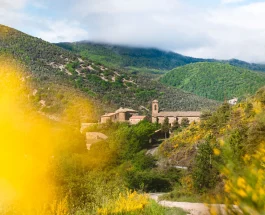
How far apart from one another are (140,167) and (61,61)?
49.1 meters

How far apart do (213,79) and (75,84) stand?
69.6m

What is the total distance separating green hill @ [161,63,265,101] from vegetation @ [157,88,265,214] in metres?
75.5

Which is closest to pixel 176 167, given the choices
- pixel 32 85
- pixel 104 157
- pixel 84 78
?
pixel 104 157

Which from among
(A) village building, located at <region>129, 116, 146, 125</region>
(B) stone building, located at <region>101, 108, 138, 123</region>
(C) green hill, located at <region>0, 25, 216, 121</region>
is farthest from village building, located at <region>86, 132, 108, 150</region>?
(C) green hill, located at <region>0, 25, 216, 121</region>

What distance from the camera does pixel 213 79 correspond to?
123 metres

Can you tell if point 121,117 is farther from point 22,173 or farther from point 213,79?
point 213,79

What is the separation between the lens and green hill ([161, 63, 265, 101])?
111 m

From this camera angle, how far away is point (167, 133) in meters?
45.4

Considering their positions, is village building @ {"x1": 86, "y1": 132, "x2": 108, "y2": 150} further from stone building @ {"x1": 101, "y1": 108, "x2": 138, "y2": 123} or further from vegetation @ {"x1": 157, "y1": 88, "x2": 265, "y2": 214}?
vegetation @ {"x1": 157, "y1": 88, "x2": 265, "y2": 214}

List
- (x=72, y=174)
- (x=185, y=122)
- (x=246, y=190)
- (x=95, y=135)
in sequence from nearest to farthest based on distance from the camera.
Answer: (x=246, y=190), (x=72, y=174), (x=95, y=135), (x=185, y=122)

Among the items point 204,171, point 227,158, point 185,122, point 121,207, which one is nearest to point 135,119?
point 185,122

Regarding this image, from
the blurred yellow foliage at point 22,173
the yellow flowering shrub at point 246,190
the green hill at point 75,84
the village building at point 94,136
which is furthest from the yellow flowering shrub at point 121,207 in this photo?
the green hill at point 75,84

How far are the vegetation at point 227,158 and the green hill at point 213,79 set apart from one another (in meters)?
75.5

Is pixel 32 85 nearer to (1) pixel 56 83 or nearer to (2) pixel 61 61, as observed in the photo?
(1) pixel 56 83
